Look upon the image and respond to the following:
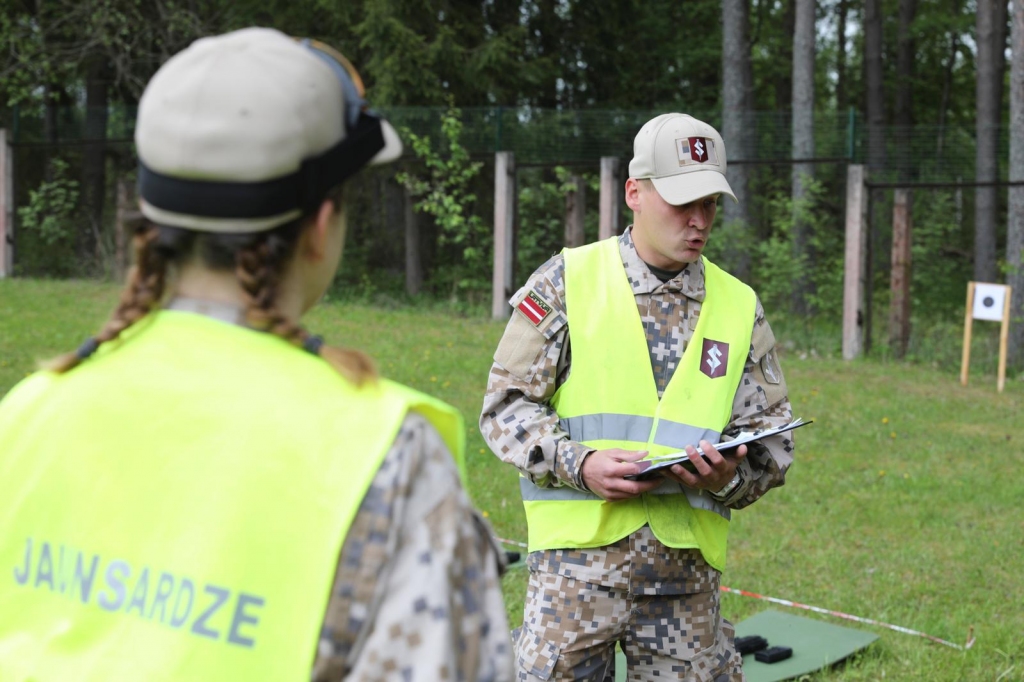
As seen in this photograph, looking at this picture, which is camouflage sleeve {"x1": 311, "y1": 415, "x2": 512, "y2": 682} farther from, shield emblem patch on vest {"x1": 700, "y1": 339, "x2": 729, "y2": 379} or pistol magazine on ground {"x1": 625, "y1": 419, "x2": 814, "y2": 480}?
shield emblem patch on vest {"x1": 700, "y1": 339, "x2": 729, "y2": 379}

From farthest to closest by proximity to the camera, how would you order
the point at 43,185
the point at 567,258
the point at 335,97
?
1. the point at 43,185
2. the point at 567,258
3. the point at 335,97

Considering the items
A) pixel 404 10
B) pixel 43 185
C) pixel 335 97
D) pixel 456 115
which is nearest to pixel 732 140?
pixel 456 115

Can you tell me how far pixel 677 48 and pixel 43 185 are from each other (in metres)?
13.3

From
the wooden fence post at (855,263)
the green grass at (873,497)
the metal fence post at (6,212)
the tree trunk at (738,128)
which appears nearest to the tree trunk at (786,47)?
the tree trunk at (738,128)

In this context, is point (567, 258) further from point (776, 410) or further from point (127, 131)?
point (127, 131)

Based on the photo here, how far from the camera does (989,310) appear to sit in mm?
11609

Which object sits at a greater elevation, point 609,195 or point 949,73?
point 949,73

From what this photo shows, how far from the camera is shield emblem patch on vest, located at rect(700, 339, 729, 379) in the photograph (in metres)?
3.49

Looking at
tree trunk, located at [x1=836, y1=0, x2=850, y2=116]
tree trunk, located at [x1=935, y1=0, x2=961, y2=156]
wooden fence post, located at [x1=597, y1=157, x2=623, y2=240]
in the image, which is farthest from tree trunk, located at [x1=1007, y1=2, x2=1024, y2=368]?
tree trunk, located at [x1=836, y1=0, x2=850, y2=116]

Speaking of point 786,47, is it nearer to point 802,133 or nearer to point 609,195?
point 802,133

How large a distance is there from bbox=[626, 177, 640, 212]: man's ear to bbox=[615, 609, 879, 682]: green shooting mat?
201cm

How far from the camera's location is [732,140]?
16766 millimetres

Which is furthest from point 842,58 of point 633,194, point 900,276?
point 633,194

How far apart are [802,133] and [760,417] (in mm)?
14506
